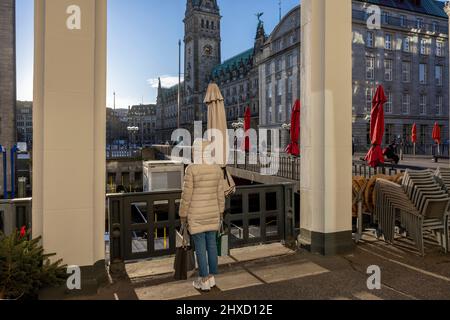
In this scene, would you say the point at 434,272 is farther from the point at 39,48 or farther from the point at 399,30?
the point at 399,30

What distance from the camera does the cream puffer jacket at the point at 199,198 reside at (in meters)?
4.16

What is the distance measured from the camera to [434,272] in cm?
489

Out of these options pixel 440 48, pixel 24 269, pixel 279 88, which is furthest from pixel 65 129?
pixel 440 48

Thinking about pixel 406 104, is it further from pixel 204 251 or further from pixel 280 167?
pixel 204 251

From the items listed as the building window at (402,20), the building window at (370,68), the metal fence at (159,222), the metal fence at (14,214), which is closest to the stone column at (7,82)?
the metal fence at (159,222)

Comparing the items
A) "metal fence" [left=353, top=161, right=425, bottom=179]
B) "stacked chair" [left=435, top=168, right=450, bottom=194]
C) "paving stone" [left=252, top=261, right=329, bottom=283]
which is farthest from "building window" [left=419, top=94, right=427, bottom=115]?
"paving stone" [left=252, top=261, right=329, bottom=283]

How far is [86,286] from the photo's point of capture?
13.9ft

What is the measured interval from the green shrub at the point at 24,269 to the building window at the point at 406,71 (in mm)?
53217

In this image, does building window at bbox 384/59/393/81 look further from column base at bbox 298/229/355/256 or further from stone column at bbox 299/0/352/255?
column base at bbox 298/229/355/256

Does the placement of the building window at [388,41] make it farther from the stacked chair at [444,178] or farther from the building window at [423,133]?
the stacked chair at [444,178]

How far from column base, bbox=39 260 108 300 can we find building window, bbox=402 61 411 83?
52.6 m

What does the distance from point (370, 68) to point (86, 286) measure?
4805cm

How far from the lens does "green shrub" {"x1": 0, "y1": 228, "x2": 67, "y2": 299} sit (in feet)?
11.9
